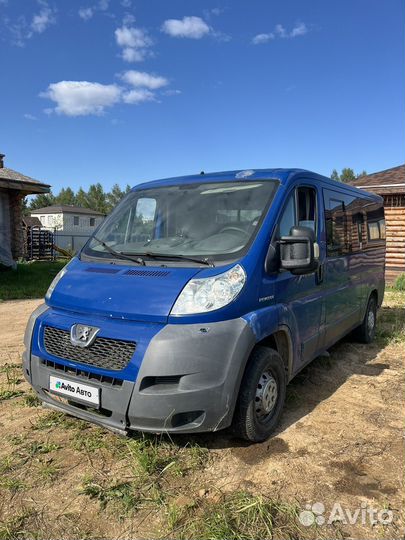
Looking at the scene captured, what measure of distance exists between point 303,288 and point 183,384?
1.63 meters

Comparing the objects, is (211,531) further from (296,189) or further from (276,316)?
(296,189)

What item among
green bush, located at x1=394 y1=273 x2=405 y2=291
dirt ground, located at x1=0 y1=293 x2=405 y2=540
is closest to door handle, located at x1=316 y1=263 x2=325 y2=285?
dirt ground, located at x1=0 y1=293 x2=405 y2=540

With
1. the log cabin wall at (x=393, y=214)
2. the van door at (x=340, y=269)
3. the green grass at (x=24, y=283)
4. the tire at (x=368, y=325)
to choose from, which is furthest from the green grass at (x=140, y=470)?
the log cabin wall at (x=393, y=214)

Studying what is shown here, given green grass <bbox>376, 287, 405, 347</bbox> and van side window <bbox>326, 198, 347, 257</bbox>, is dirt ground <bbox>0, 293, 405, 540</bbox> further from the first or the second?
green grass <bbox>376, 287, 405, 347</bbox>

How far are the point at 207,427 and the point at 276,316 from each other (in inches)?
39.9

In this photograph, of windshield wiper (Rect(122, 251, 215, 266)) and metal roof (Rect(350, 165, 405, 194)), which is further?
metal roof (Rect(350, 165, 405, 194))

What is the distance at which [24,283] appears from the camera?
512 inches

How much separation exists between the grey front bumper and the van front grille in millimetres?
131

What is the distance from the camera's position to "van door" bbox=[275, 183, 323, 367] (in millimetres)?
3521

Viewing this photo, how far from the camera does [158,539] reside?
7.44ft

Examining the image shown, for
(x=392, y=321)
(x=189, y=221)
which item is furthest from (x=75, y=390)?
(x=392, y=321)

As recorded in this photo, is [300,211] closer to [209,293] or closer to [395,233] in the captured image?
[209,293]

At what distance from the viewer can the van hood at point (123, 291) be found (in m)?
2.86

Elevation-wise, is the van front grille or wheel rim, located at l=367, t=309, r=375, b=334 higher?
the van front grille
